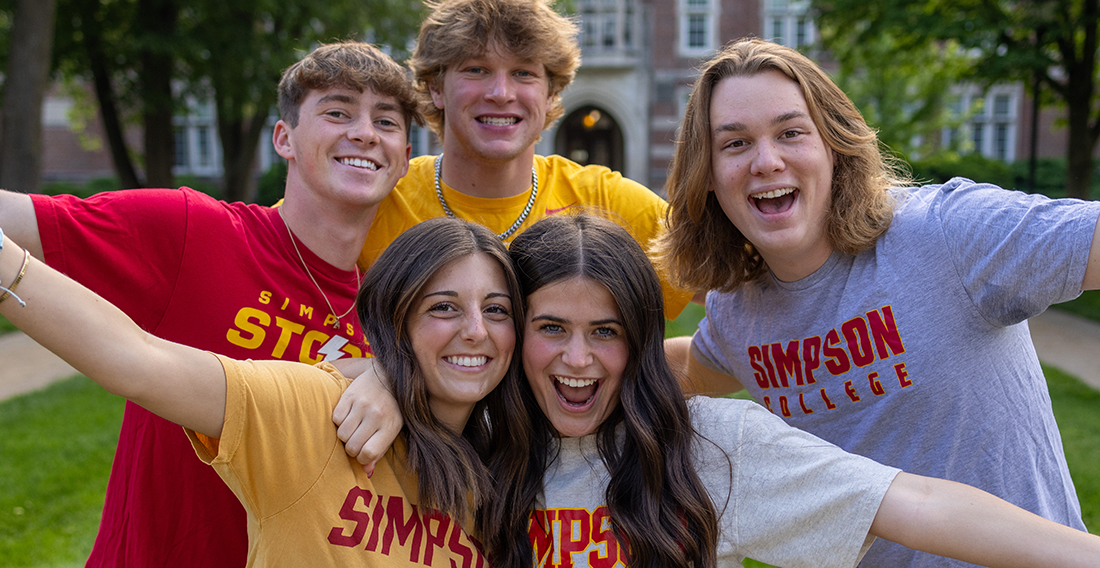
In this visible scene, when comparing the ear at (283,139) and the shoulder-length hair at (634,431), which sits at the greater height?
the ear at (283,139)

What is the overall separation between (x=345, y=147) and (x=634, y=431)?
4.45 ft

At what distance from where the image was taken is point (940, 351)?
2.24 metres

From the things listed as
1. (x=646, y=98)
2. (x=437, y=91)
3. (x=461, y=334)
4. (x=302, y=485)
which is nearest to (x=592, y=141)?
(x=646, y=98)

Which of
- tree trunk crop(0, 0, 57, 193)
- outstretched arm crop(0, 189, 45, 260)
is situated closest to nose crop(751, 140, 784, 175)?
outstretched arm crop(0, 189, 45, 260)

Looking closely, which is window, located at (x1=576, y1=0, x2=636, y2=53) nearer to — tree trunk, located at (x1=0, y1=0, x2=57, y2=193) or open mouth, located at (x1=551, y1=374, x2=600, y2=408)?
tree trunk, located at (x1=0, y1=0, x2=57, y2=193)

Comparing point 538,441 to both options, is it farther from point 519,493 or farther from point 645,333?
point 645,333

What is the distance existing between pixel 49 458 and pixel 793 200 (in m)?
6.10

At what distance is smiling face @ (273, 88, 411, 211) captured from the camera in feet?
8.71

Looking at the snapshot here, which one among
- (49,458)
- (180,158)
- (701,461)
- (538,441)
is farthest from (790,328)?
(180,158)

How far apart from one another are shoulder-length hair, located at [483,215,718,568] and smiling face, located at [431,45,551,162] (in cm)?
89

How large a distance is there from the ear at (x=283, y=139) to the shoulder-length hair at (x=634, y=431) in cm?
96

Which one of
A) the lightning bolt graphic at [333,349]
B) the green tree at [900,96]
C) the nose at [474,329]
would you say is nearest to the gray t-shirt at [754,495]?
the nose at [474,329]

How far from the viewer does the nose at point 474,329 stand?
83.9 inches

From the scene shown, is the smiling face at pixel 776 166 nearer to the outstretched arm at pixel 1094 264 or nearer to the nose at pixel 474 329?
the outstretched arm at pixel 1094 264
